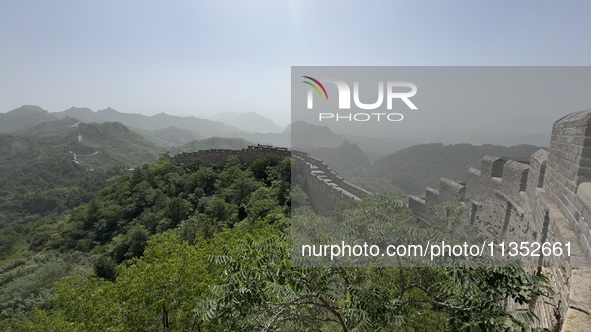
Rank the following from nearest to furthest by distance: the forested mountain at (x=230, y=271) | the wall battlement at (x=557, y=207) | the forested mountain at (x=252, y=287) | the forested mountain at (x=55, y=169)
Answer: the wall battlement at (x=557, y=207) < the forested mountain at (x=252, y=287) < the forested mountain at (x=230, y=271) < the forested mountain at (x=55, y=169)

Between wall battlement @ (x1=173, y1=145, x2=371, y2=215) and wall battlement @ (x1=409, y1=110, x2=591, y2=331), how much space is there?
428 cm

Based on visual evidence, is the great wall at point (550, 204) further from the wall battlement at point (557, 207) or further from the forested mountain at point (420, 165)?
the forested mountain at point (420, 165)

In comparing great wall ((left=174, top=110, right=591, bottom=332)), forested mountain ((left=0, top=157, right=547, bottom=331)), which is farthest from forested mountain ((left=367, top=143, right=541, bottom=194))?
forested mountain ((left=0, top=157, right=547, bottom=331))

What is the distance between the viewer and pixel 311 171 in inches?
696

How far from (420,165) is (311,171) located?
548cm

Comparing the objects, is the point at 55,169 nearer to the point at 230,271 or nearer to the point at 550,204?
the point at 230,271

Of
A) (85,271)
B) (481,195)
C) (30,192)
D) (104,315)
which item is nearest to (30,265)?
(85,271)

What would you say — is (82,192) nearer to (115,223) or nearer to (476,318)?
(115,223)

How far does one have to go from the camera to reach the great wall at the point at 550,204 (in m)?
2.81

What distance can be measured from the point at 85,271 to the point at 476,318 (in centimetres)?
2007

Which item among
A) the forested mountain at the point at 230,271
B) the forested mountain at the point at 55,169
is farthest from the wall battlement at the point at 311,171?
the forested mountain at the point at 55,169

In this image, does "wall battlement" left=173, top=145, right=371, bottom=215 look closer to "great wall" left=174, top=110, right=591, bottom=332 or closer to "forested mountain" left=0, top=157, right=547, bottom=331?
"forested mountain" left=0, top=157, right=547, bottom=331

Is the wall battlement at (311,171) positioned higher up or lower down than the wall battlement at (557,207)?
lower down

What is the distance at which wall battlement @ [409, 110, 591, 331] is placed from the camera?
9.00 feet
